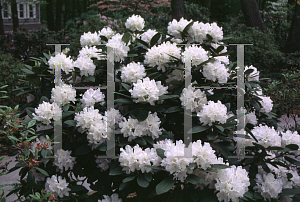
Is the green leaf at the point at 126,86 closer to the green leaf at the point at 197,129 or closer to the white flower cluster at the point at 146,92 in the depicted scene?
the white flower cluster at the point at 146,92

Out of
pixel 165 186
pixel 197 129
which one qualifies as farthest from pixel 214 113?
pixel 165 186

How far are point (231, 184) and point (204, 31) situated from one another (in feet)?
3.56

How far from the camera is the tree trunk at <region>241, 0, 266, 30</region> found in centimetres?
948

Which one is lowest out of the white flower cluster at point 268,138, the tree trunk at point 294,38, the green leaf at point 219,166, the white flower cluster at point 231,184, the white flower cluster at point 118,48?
the white flower cluster at point 231,184

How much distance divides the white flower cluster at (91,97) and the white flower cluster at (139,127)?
10.9 inches

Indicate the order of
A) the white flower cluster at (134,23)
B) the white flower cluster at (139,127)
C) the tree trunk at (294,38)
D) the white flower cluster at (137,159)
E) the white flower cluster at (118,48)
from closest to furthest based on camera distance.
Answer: the white flower cluster at (137,159)
the white flower cluster at (139,127)
the white flower cluster at (118,48)
the white flower cluster at (134,23)
the tree trunk at (294,38)

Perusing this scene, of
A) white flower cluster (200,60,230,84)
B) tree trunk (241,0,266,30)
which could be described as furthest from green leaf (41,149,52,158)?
tree trunk (241,0,266,30)

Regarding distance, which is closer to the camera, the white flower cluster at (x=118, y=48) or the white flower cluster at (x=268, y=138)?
the white flower cluster at (x=268, y=138)

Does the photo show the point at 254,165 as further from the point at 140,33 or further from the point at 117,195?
the point at 140,33

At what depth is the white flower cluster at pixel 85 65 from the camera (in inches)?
81.3

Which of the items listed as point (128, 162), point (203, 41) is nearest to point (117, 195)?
point (128, 162)

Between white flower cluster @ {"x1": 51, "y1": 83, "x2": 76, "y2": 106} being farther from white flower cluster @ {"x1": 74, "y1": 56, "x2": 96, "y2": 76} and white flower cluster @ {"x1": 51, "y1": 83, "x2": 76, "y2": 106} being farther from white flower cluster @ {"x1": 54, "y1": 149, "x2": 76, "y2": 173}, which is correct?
white flower cluster @ {"x1": 54, "y1": 149, "x2": 76, "y2": 173}

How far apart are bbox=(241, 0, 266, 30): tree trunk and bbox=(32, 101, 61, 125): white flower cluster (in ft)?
29.7

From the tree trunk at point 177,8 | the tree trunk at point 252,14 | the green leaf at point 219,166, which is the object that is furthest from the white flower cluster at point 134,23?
the tree trunk at point 252,14
